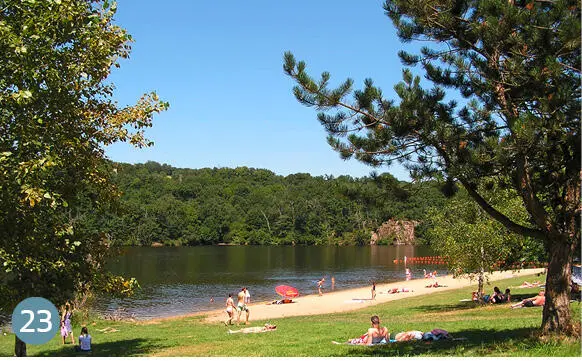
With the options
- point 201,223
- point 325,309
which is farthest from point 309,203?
point 325,309

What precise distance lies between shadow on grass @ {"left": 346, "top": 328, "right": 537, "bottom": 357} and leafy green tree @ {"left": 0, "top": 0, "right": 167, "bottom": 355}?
5.73 meters

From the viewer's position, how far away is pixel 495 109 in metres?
10.3

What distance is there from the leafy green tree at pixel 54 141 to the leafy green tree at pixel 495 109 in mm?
4104

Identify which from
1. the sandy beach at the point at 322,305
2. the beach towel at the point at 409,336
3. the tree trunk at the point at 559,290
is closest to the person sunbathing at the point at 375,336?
the beach towel at the point at 409,336

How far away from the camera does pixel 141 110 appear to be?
12.6m

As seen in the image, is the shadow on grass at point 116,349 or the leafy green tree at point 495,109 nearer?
the leafy green tree at point 495,109

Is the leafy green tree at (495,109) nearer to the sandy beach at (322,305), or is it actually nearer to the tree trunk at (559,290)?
the tree trunk at (559,290)

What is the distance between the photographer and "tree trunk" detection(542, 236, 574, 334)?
32.6ft

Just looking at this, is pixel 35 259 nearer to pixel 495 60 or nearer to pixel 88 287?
pixel 88 287

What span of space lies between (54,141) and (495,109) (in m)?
8.01

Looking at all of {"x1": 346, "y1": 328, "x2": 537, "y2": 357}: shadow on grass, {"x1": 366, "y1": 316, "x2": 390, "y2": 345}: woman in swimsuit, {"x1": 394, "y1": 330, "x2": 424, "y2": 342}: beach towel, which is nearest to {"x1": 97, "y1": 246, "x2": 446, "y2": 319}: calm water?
{"x1": 366, "y1": 316, "x2": 390, "y2": 345}: woman in swimsuit

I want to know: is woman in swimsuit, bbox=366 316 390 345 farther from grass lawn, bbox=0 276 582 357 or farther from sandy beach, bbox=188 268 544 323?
sandy beach, bbox=188 268 544 323

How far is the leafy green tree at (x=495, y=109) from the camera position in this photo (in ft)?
29.4

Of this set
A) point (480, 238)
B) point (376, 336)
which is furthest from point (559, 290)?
point (480, 238)
